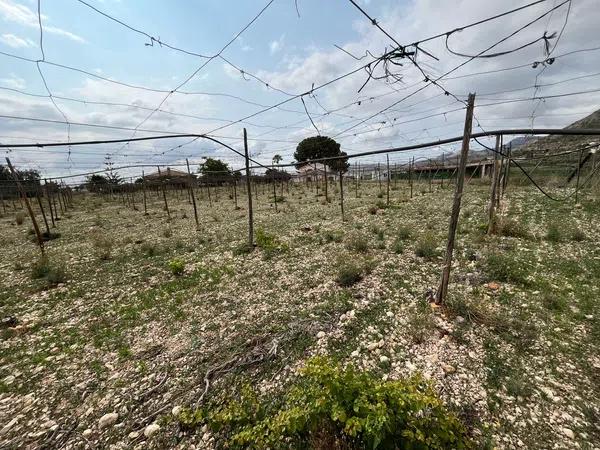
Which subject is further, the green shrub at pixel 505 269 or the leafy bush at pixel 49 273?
the leafy bush at pixel 49 273

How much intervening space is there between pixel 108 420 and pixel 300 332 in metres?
2.56

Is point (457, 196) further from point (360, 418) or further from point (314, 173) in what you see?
point (314, 173)

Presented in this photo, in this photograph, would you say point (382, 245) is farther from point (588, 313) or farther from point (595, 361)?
point (595, 361)

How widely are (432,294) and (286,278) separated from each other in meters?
3.12

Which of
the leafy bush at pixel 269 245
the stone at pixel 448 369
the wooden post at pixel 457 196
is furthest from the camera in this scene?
the leafy bush at pixel 269 245

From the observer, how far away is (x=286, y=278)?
6465mm

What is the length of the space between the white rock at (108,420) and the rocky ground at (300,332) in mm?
19

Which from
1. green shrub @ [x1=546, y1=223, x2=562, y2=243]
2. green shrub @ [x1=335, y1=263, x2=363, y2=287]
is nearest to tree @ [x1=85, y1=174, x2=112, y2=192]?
green shrub @ [x1=335, y1=263, x2=363, y2=287]

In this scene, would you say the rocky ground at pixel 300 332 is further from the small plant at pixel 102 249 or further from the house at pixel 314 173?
the house at pixel 314 173

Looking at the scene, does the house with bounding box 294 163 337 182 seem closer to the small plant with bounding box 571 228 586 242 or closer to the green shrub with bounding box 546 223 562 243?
the green shrub with bounding box 546 223 562 243

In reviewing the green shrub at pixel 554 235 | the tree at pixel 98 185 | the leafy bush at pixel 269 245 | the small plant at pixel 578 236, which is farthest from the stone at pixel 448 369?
the tree at pixel 98 185

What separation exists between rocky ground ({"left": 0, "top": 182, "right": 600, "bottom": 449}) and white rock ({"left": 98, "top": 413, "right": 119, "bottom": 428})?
19mm

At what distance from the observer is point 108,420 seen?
121 inches

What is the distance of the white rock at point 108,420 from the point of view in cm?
304
